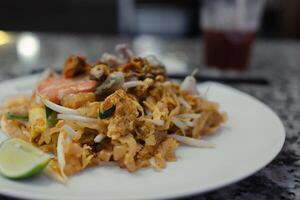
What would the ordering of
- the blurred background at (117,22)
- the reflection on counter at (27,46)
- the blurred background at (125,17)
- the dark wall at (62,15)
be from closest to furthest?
the reflection on counter at (27,46) < the blurred background at (117,22) < the blurred background at (125,17) < the dark wall at (62,15)

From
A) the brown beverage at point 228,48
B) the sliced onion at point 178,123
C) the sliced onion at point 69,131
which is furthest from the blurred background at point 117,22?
the sliced onion at point 69,131

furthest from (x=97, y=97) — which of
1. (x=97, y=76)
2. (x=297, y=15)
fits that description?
(x=297, y=15)

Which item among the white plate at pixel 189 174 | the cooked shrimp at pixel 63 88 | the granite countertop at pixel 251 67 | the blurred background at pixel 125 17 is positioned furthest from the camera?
the blurred background at pixel 125 17

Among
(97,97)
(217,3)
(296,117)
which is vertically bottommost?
(296,117)

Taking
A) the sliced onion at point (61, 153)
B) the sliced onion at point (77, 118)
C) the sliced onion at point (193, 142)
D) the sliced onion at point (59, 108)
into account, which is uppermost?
the sliced onion at point (59, 108)

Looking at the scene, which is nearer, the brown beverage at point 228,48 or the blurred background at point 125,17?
the brown beverage at point 228,48

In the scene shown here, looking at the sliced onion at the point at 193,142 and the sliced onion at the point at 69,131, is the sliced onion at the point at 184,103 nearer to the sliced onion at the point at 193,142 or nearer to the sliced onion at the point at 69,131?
the sliced onion at the point at 193,142

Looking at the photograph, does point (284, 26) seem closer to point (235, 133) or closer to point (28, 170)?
point (235, 133)

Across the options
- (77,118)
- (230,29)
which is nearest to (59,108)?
(77,118)
